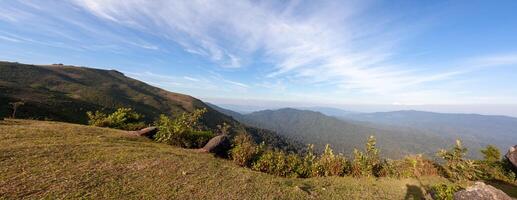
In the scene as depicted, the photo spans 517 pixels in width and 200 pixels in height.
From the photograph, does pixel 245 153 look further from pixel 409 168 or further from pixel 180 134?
pixel 409 168

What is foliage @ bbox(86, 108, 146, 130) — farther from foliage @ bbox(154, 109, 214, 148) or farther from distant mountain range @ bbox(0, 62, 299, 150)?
distant mountain range @ bbox(0, 62, 299, 150)

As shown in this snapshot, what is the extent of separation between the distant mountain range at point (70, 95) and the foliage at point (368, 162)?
58268 mm

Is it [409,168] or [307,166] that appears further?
[409,168]

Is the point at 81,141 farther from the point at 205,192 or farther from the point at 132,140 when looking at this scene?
the point at 205,192

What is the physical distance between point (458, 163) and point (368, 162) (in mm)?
5115

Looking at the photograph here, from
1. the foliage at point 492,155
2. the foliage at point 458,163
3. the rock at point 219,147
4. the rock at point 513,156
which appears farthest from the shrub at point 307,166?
the foliage at point 492,155

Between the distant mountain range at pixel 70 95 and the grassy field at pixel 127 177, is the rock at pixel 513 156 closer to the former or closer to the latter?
the grassy field at pixel 127 177

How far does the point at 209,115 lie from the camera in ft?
519

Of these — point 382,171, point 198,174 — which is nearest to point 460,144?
point 382,171

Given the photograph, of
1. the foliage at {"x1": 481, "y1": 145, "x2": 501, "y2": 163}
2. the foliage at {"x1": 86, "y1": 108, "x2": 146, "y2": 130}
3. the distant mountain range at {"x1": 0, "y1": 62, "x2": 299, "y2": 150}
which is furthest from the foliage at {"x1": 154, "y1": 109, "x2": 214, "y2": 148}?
the distant mountain range at {"x1": 0, "y1": 62, "x2": 299, "y2": 150}

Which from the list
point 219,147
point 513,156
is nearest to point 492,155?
point 513,156

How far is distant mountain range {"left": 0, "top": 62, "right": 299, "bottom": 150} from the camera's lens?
238 ft

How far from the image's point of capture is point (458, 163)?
48.8 feet

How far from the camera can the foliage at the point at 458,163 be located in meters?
14.6
